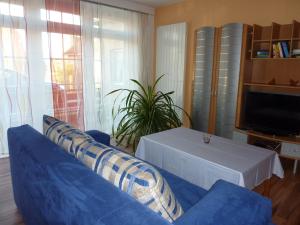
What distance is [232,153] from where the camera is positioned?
7.02 feet

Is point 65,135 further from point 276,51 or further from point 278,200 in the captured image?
point 276,51

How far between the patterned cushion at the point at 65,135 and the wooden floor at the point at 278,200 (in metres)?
0.84

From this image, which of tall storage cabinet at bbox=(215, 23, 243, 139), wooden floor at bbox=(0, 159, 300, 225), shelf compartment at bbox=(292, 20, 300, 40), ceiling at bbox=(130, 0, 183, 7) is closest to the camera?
wooden floor at bbox=(0, 159, 300, 225)

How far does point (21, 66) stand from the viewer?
10.4 ft

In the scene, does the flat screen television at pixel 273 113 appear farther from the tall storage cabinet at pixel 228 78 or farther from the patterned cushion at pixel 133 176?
the patterned cushion at pixel 133 176

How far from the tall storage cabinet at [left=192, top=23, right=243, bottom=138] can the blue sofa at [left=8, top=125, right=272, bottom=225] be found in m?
2.19

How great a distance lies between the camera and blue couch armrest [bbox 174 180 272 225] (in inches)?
39.7

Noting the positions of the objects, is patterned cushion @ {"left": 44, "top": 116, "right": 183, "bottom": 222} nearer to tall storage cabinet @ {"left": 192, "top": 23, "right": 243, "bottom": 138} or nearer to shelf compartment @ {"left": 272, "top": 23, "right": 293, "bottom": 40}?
tall storage cabinet @ {"left": 192, "top": 23, "right": 243, "bottom": 138}

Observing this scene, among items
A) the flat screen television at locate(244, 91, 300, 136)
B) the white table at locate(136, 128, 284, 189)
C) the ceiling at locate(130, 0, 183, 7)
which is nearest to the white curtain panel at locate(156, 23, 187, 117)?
the ceiling at locate(130, 0, 183, 7)

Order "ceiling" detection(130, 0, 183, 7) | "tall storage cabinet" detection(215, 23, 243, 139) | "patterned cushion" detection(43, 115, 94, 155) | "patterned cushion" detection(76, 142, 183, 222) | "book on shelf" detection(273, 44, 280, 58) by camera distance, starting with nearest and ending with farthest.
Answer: "patterned cushion" detection(76, 142, 183, 222) → "patterned cushion" detection(43, 115, 94, 155) → "book on shelf" detection(273, 44, 280, 58) → "tall storage cabinet" detection(215, 23, 243, 139) → "ceiling" detection(130, 0, 183, 7)

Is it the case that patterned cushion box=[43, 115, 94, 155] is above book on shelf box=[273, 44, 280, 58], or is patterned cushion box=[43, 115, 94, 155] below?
below

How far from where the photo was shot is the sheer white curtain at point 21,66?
3.02 metres

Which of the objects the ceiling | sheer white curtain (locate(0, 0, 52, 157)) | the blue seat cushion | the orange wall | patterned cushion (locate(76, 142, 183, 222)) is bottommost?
the blue seat cushion

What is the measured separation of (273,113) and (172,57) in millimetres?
1906
